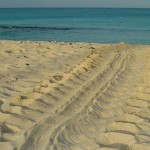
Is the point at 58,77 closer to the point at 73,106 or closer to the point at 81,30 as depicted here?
the point at 73,106

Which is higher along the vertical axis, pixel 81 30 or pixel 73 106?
pixel 81 30

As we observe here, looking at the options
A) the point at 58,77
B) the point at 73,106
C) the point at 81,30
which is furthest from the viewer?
the point at 81,30

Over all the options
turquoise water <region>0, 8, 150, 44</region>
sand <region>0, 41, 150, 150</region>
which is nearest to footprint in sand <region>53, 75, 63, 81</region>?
sand <region>0, 41, 150, 150</region>

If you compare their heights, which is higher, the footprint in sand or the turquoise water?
the turquoise water

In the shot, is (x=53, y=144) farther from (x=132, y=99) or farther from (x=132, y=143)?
(x=132, y=99)

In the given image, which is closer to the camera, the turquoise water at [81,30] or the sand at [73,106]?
the sand at [73,106]

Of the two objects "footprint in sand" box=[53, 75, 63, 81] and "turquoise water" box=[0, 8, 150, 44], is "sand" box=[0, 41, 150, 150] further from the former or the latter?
"turquoise water" box=[0, 8, 150, 44]

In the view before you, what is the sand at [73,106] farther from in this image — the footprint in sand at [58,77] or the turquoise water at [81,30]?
the turquoise water at [81,30]

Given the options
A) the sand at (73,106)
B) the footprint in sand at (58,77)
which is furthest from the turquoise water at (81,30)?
the footprint in sand at (58,77)

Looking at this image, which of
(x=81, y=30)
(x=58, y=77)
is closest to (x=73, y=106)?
(x=58, y=77)

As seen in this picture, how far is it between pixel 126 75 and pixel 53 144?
3.55 metres

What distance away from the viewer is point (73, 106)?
13.7 feet

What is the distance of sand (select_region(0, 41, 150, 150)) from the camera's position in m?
3.16

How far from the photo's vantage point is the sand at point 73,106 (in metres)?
3.16
